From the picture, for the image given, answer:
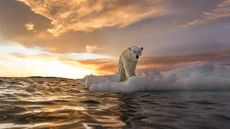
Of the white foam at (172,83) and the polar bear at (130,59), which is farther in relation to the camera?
the polar bear at (130,59)

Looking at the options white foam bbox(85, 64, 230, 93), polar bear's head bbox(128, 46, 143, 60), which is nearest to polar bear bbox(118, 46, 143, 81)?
polar bear's head bbox(128, 46, 143, 60)

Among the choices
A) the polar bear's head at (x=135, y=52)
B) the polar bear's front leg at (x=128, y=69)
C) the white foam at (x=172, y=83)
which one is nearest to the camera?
the white foam at (x=172, y=83)

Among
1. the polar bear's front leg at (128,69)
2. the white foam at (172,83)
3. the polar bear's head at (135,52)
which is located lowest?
the white foam at (172,83)

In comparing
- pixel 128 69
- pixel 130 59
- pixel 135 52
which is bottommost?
pixel 128 69

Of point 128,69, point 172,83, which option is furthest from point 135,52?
point 172,83

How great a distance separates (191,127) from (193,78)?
30.0 feet

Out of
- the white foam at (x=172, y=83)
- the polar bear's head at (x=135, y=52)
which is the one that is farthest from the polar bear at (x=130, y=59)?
the white foam at (x=172, y=83)

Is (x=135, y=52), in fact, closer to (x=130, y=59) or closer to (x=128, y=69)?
(x=130, y=59)

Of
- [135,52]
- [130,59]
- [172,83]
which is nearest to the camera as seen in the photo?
[172,83]

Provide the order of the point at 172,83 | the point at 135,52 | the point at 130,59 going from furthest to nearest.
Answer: the point at 130,59, the point at 135,52, the point at 172,83

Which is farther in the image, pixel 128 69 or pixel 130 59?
pixel 130 59

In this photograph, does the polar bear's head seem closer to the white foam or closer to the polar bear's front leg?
the polar bear's front leg

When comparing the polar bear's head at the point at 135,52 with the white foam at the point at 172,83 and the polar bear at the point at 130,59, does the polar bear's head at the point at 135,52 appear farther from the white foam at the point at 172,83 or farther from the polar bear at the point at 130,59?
the white foam at the point at 172,83

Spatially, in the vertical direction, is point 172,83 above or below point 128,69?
below
